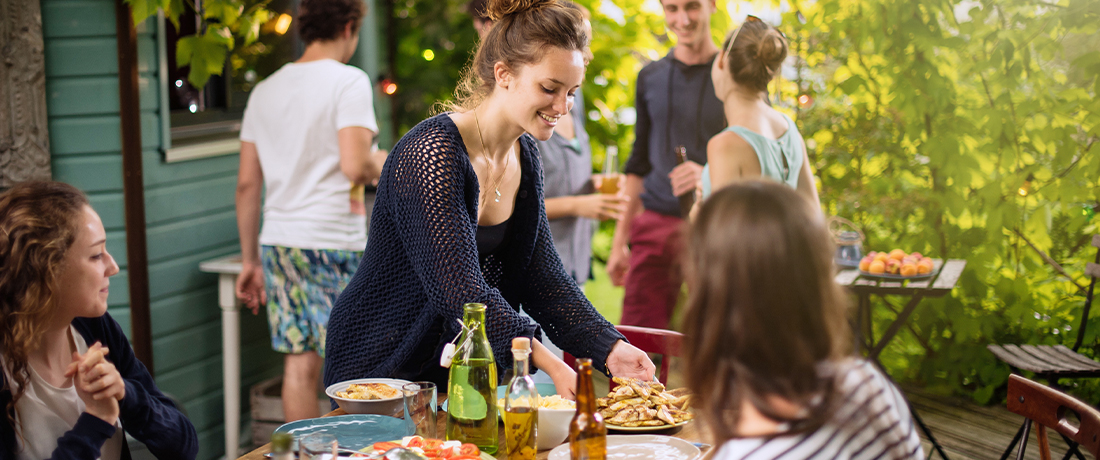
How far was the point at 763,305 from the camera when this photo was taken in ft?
2.84

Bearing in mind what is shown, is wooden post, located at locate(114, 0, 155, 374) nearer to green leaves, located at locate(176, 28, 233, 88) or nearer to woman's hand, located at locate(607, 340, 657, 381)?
green leaves, located at locate(176, 28, 233, 88)

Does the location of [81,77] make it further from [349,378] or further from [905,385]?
[905,385]

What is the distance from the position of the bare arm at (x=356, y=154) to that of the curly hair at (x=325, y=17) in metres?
0.35

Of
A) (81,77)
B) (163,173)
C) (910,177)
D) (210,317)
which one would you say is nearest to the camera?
(81,77)

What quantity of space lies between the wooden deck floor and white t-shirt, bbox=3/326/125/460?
3.04 metres

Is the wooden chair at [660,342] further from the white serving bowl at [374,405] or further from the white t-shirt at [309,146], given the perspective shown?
the white t-shirt at [309,146]

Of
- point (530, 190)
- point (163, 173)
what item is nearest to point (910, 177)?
point (530, 190)

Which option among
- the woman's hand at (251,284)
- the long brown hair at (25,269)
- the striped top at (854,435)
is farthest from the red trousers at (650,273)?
the striped top at (854,435)

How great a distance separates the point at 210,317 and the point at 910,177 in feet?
11.1

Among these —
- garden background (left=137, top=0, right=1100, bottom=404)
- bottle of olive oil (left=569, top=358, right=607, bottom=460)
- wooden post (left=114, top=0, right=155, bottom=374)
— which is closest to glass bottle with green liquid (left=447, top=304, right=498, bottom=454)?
bottle of olive oil (left=569, top=358, right=607, bottom=460)

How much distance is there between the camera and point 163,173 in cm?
311

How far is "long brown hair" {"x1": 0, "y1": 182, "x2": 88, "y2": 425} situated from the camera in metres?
1.41

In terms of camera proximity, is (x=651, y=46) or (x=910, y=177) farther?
(x=651, y=46)

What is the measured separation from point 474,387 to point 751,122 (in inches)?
59.2
